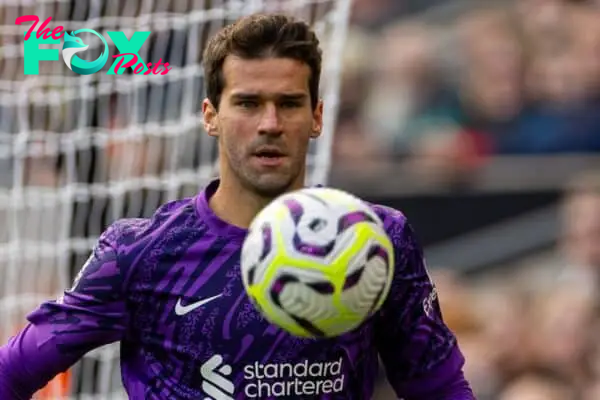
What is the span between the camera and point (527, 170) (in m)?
9.63

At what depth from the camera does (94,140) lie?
23.1ft

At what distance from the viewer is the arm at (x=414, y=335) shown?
4.18 metres

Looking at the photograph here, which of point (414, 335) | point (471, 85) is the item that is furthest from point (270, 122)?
point (471, 85)

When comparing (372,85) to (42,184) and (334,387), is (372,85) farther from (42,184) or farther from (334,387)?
(334,387)

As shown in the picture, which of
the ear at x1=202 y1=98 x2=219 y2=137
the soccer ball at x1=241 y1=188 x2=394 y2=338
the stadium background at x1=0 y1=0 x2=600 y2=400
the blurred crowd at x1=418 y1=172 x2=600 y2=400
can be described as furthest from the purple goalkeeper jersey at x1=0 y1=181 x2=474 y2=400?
the blurred crowd at x1=418 y1=172 x2=600 y2=400

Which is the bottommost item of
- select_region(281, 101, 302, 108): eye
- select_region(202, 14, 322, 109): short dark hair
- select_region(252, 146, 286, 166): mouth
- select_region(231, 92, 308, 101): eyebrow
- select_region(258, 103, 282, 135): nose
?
select_region(252, 146, 286, 166): mouth

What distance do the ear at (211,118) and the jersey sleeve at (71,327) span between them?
1.31 ft

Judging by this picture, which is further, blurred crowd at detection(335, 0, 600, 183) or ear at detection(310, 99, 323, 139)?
blurred crowd at detection(335, 0, 600, 183)

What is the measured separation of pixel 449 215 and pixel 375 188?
0.52 metres

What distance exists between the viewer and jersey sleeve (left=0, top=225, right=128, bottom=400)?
4105 mm

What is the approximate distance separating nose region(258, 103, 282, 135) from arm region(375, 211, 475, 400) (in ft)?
1.46

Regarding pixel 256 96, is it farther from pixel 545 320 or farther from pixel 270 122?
pixel 545 320

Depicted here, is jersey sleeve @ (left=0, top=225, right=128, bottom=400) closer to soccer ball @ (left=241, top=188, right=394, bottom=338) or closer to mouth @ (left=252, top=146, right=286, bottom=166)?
mouth @ (left=252, top=146, right=286, bottom=166)

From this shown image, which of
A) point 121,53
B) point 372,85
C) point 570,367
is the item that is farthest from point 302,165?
point 372,85
